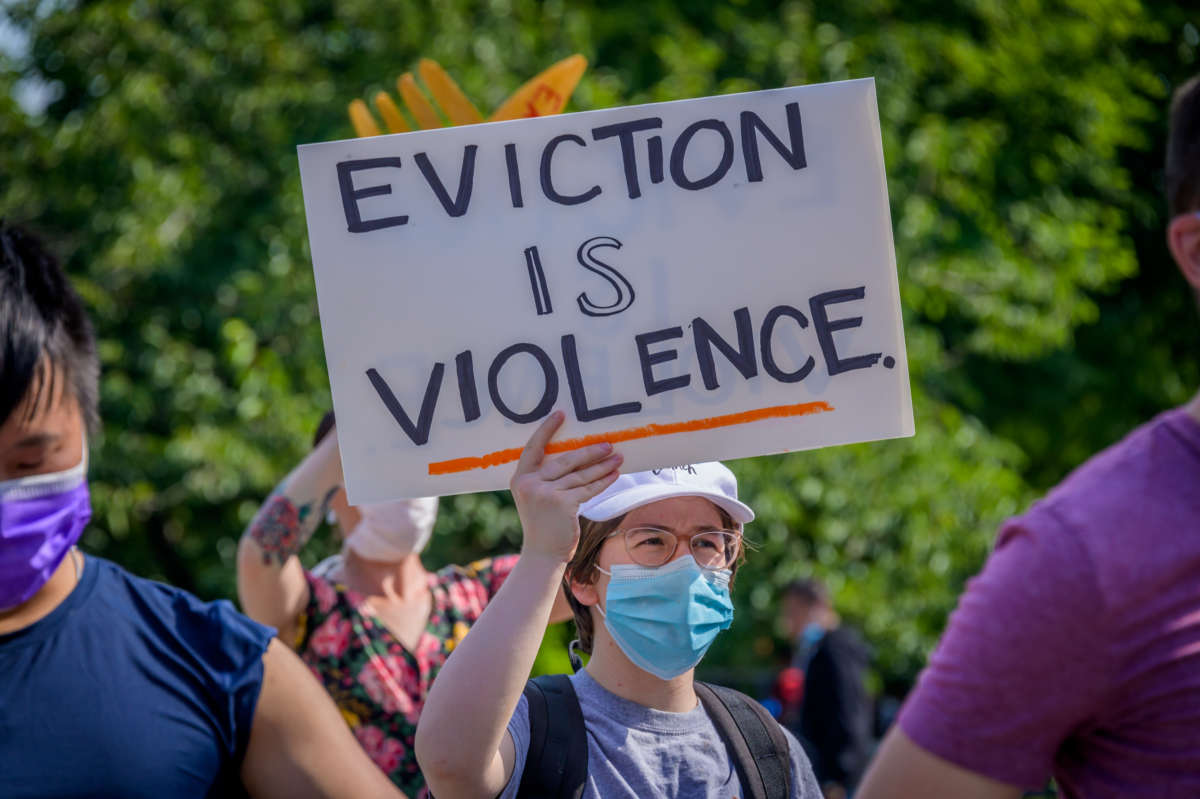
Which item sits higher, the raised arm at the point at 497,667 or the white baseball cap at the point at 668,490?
the white baseball cap at the point at 668,490

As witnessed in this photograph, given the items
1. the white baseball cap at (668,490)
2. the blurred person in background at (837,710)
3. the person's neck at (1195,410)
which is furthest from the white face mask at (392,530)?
the blurred person in background at (837,710)

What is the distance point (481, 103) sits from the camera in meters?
7.01

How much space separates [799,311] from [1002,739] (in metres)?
1.04

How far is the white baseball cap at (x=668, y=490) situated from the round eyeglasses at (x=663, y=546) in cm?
5

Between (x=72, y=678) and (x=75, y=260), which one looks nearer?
(x=72, y=678)

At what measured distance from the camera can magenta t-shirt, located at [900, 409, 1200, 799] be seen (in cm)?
140

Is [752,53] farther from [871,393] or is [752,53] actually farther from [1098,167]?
[871,393]

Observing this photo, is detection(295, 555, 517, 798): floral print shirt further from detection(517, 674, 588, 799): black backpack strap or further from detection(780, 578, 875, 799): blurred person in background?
detection(780, 578, 875, 799): blurred person in background

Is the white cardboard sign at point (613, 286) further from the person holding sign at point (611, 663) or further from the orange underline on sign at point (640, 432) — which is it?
the person holding sign at point (611, 663)

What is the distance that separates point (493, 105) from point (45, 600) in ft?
17.5

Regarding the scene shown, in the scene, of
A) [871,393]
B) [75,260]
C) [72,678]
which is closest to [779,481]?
[75,260]

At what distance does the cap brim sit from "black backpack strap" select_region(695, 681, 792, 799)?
36 cm

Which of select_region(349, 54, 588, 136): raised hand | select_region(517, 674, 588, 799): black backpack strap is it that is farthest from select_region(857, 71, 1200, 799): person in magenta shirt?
select_region(349, 54, 588, 136): raised hand

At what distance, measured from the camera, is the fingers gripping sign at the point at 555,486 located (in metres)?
1.98
